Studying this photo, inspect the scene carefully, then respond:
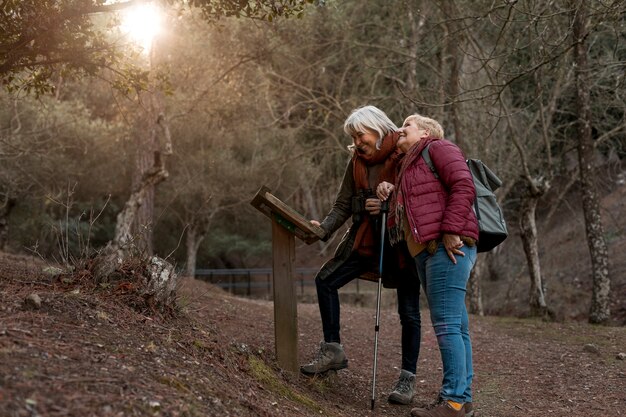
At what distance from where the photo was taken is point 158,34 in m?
14.9

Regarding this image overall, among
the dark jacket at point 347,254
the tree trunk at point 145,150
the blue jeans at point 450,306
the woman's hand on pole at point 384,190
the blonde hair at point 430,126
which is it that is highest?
the tree trunk at point 145,150

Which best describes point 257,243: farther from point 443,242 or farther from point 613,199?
point 443,242

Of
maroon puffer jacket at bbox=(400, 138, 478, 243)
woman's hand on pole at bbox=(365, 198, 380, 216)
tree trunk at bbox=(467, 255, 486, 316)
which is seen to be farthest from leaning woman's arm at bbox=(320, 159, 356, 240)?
tree trunk at bbox=(467, 255, 486, 316)

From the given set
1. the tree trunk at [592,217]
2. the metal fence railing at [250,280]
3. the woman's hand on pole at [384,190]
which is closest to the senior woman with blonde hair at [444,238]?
the woman's hand on pole at [384,190]

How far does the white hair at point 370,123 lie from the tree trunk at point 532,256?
8.91m

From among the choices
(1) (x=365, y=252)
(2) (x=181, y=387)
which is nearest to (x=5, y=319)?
(2) (x=181, y=387)

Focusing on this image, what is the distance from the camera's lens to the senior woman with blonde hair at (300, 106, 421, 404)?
5.64 meters

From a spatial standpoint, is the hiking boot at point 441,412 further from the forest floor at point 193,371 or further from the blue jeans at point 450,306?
the forest floor at point 193,371

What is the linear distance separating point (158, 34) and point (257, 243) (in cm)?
1765

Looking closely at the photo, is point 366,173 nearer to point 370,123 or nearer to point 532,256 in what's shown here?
point 370,123

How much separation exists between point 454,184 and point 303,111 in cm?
1838

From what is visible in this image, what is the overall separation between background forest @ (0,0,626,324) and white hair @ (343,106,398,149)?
5.20 feet

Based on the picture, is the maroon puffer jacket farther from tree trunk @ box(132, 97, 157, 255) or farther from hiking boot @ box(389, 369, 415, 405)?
tree trunk @ box(132, 97, 157, 255)

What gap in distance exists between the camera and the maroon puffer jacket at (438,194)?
4.82m
